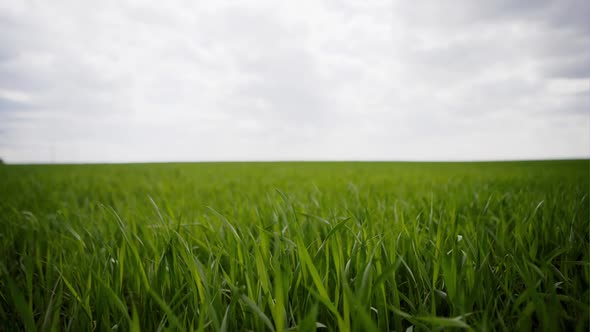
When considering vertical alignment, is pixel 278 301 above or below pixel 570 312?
above

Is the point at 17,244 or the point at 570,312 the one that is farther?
the point at 17,244

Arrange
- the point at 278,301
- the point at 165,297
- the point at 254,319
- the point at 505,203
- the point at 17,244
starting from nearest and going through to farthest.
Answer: the point at 278,301, the point at 254,319, the point at 165,297, the point at 17,244, the point at 505,203

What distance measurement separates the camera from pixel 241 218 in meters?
1.69

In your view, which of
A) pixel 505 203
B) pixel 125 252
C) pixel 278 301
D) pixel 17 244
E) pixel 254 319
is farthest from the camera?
pixel 505 203

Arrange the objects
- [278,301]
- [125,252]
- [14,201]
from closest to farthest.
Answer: [278,301], [125,252], [14,201]

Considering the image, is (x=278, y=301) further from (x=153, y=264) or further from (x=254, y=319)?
(x=153, y=264)

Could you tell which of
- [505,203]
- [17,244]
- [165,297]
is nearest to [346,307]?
[165,297]

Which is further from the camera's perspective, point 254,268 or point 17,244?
point 17,244

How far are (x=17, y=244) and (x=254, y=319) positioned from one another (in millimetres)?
1765

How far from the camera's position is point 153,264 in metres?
1.06

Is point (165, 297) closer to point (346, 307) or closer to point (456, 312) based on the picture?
point (346, 307)

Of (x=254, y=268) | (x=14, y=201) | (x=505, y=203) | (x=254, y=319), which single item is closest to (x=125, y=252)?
(x=254, y=268)

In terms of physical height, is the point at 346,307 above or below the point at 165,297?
above

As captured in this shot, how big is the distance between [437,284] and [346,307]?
20.4 inches
